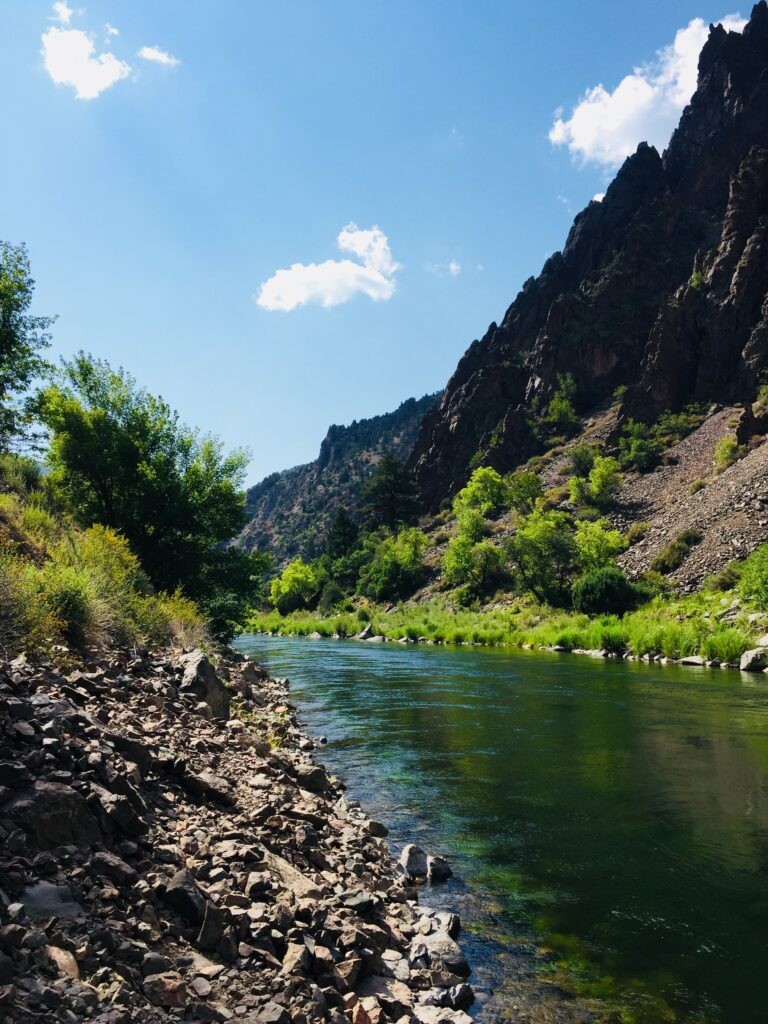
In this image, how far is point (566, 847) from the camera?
28.9ft

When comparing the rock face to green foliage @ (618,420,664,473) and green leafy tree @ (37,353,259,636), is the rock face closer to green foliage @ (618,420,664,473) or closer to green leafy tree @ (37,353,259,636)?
green foliage @ (618,420,664,473)

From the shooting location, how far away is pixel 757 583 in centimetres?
3186

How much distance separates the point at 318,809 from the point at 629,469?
8164cm

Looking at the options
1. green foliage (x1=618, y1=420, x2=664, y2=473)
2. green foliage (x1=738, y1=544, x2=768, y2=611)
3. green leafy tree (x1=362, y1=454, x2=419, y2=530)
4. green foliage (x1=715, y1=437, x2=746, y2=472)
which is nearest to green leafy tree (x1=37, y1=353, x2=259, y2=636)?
green foliage (x1=738, y1=544, x2=768, y2=611)

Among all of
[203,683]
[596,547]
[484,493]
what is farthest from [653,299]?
[203,683]

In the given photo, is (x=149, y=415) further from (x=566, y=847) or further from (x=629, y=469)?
(x=629, y=469)

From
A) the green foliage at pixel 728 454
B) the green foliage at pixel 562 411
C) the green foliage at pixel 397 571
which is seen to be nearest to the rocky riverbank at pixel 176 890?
the green foliage at pixel 728 454

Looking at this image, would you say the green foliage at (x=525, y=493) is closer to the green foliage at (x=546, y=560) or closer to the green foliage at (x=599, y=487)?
the green foliage at (x=599, y=487)

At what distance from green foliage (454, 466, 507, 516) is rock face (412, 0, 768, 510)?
13.1 metres


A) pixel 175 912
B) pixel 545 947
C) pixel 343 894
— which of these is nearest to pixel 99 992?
pixel 175 912

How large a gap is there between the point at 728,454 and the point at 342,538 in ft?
228

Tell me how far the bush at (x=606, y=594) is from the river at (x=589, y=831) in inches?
913

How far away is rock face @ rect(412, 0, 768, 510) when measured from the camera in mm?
96062

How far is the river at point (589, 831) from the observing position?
19.2ft
